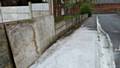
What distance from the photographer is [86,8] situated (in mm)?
44188

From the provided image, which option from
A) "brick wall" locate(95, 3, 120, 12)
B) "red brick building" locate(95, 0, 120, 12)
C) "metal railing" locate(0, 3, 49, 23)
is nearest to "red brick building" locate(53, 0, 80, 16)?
"metal railing" locate(0, 3, 49, 23)

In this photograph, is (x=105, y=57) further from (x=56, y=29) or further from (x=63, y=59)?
(x=56, y=29)

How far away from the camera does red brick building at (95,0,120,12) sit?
178 ft

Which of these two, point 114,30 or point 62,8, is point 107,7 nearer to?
point 62,8

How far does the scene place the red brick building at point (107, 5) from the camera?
5441 cm

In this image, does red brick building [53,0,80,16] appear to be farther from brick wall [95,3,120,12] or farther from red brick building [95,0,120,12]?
red brick building [95,0,120,12]

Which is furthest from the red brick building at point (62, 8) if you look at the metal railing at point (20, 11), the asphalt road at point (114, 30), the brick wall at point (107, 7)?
the brick wall at point (107, 7)

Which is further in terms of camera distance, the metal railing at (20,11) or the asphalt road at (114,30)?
the metal railing at (20,11)

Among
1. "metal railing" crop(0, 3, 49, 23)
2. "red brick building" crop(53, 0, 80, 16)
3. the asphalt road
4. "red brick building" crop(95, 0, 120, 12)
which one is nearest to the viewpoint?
the asphalt road

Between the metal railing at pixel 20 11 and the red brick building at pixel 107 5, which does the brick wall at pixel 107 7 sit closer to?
the red brick building at pixel 107 5

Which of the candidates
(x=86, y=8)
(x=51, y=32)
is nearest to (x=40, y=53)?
(x=51, y=32)

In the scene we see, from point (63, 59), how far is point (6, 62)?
3.21 meters

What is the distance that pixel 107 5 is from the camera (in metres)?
55.2

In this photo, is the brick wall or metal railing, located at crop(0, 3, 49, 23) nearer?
metal railing, located at crop(0, 3, 49, 23)
